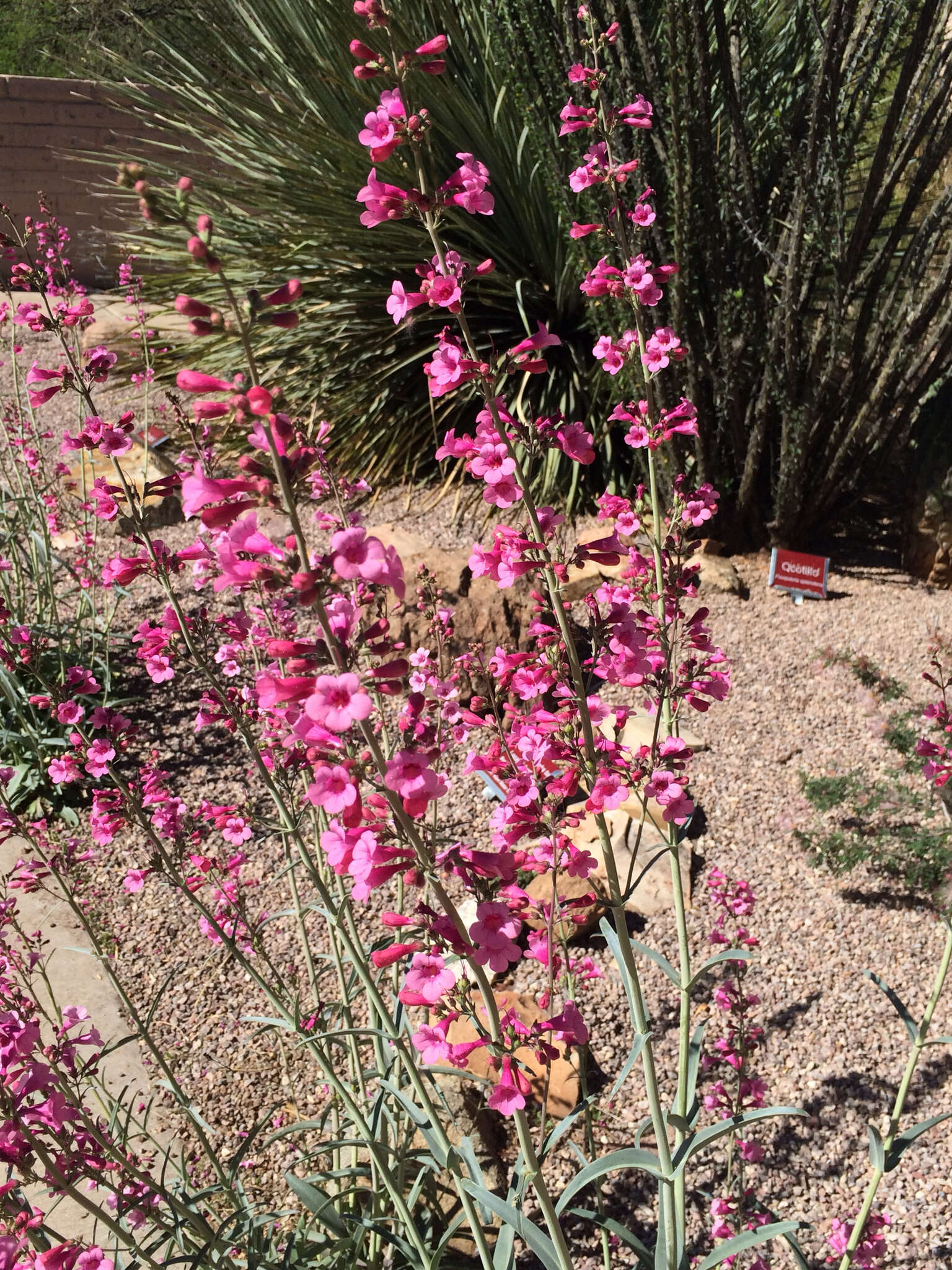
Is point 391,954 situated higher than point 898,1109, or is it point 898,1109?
point 391,954

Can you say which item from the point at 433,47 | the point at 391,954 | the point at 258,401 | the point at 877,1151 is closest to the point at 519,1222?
the point at 391,954

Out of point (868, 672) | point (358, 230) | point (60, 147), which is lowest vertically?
point (868, 672)

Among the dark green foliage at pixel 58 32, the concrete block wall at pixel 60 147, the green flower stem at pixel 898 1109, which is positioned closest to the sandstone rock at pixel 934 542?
the green flower stem at pixel 898 1109

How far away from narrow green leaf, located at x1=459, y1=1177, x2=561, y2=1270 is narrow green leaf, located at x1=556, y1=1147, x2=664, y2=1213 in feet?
0.17

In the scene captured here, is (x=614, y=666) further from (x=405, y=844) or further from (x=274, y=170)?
(x=274, y=170)

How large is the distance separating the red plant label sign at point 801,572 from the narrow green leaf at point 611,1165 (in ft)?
11.9

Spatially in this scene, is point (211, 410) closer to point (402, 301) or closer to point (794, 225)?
point (402, 301)

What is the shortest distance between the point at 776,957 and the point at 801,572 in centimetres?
229

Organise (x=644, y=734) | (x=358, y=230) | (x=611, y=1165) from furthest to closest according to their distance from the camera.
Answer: (x=358, y=230)
(x=644, y=734)
(x=611, y=1165)

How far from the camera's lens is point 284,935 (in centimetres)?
343

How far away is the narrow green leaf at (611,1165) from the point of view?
1357 millimetres

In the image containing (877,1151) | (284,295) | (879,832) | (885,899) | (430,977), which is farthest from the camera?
(879,832)

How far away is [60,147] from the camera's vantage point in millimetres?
11625

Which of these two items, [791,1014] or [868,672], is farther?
[868,672]
